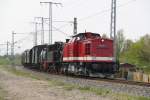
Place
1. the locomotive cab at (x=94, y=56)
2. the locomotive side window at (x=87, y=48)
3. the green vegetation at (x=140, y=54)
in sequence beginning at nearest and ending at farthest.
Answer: the locomotive cab at (x=94, y=56), the locomotive side window at (x=87, y=48), the green vegetation at (x=140, y=54)

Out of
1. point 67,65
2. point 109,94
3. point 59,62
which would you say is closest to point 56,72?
point 59,62

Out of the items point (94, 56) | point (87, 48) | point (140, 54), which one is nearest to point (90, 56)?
point (94, 56)

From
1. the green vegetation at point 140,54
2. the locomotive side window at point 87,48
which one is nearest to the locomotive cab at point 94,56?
the locomotive side window at point 87,48

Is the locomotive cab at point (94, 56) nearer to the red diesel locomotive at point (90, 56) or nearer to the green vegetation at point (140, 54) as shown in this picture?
the red diesel locomotive at point (90, 56)

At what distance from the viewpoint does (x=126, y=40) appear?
5002 inches

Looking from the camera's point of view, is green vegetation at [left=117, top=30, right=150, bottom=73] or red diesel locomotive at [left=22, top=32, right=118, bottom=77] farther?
green vegetation at [left=117, top=30, right=150, bottom=73]

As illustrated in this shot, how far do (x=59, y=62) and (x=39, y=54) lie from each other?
12342 mm

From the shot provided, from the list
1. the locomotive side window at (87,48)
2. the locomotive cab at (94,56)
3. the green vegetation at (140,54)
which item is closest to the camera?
the locomotive cab at (94,56)

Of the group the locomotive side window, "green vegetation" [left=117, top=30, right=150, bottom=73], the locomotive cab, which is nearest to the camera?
the locomotive cab

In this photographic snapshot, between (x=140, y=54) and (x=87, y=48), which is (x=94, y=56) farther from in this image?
(x=140, y=54)

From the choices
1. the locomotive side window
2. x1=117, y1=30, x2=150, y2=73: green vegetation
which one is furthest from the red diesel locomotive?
x1=117, y1=30, x2=150, y2=73: green vegetation

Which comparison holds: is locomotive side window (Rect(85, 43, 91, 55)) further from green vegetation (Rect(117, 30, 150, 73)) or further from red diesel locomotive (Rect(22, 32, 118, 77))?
green vegetation (Rect(117, 30, 150, 73))

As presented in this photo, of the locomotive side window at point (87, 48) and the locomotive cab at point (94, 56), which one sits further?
the locomotive side window at point (87, 48)

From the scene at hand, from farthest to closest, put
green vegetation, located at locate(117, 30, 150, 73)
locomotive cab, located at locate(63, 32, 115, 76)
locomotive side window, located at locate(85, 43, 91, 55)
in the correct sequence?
green vegetation, located at locate(117, 30, 150, 73) → locomotive side window, located at locate(85, 43, 91, 55) → locomotive cab, located at locate(63, 32, 115, 76)
